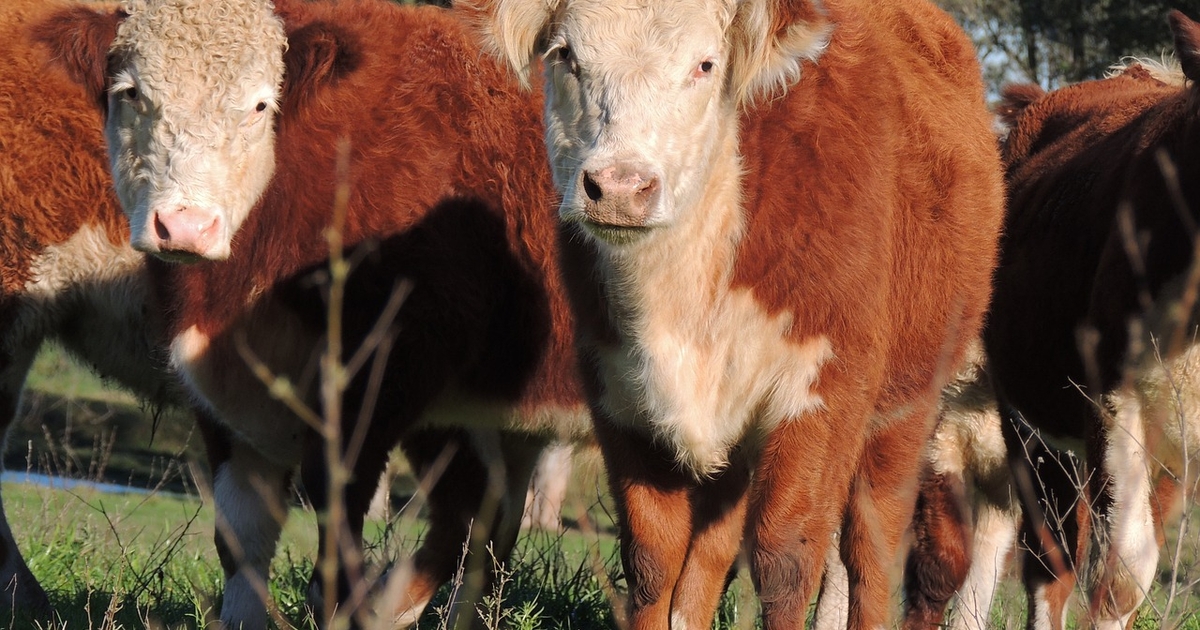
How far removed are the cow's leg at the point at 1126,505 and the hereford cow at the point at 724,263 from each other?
116 cm

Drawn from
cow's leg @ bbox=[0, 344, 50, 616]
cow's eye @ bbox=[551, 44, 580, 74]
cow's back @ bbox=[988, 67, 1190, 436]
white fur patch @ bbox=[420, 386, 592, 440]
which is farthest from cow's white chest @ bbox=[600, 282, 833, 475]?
cow's leg @ bbox=[0, 344, 50, 616]

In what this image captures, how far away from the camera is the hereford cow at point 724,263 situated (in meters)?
3.97

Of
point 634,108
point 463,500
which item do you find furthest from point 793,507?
point 463,500

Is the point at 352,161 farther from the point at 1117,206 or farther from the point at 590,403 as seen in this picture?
the point at 1117,206

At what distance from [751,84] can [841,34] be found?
0.76 m

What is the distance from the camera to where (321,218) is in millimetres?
5164

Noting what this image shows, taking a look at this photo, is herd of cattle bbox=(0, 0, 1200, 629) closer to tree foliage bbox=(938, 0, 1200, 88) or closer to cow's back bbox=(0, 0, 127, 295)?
cow's back bbox=(0, 0, 127, 295)

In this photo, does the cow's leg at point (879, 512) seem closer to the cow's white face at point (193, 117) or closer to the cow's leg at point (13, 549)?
the cow's white face at point (193, 117)

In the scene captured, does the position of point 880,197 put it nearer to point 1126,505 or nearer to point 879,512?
point 879,512

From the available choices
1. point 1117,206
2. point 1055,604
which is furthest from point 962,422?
point 1117,206

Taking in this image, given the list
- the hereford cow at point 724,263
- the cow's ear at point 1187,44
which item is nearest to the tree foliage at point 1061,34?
the cow's ear at point 1187,44

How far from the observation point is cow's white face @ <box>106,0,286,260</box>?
4535 mm

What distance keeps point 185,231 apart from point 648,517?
5.63ft

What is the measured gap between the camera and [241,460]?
5504mm
